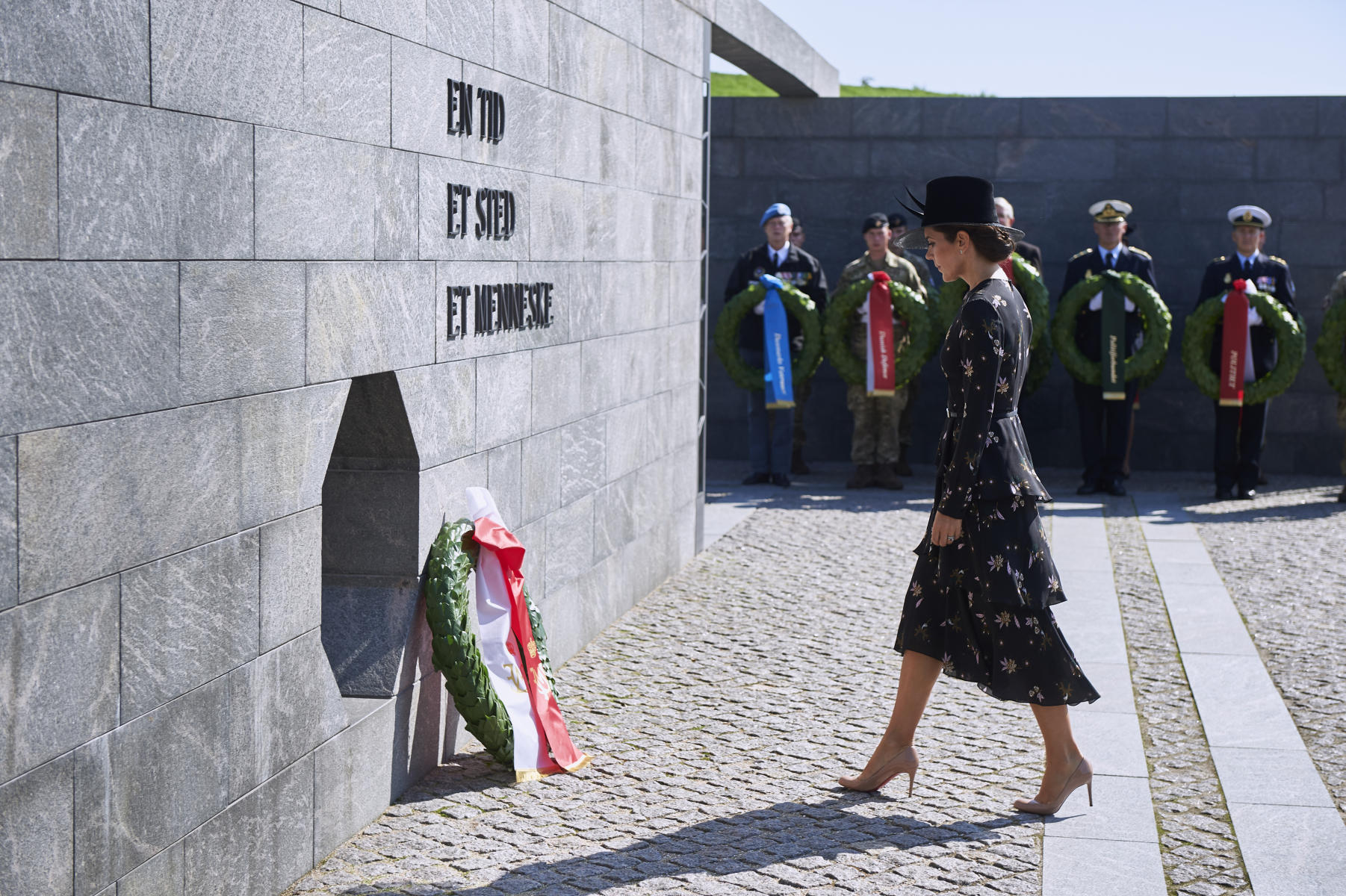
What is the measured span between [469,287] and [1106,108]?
10.2 metres

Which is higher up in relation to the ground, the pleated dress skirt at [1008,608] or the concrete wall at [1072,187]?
the concrete wall at [1072,187]

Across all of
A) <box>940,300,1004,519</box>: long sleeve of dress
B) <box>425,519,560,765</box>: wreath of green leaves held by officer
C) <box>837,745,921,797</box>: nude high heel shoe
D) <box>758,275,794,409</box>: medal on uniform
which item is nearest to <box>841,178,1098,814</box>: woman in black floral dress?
<box>940,300,1004,519</box>: long sleeve of dress

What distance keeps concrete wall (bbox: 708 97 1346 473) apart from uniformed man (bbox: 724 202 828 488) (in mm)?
1751

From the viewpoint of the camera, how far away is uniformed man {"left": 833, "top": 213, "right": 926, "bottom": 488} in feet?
42.0

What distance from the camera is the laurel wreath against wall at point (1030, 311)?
1241cm

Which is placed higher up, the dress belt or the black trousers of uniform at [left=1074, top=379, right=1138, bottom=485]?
the dress belt

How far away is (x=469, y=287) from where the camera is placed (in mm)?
5738

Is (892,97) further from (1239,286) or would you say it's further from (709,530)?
(709,530)

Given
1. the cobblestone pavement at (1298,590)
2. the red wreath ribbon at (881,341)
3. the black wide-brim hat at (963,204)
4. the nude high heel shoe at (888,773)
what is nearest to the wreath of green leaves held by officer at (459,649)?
A: the nude high heel shoe at (888,773)

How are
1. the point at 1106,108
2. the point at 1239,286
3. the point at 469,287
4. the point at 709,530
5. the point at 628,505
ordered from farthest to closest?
the point at 1106,108 → the point at 1239,286 → the point at 709,530 → the point at 628,505 → the point at 469,287

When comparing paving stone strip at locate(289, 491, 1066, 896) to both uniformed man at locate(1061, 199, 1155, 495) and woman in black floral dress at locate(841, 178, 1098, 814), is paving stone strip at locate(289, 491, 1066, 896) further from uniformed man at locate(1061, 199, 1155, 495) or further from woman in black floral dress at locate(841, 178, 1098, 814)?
uniformed man at locate(1061, 199, 1155, 495)

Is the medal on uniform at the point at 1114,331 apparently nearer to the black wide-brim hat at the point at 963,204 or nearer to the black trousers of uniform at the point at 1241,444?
the black trousers of uniform at the point at 1241,444

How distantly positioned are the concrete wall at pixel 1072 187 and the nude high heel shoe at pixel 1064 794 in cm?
959

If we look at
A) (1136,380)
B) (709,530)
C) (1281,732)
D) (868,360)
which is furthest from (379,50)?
(1136,380)
